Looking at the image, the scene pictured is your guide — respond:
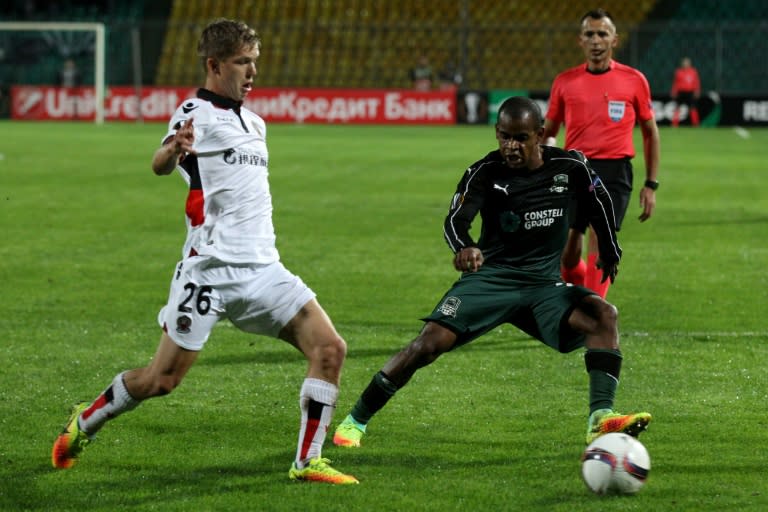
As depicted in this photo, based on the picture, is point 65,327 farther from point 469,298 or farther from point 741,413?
point 741,413

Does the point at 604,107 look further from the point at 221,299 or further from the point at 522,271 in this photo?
the point at 221,299

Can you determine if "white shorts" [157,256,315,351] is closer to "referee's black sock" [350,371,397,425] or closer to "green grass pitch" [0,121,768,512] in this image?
"green grass pitch" [0,121,768,512]

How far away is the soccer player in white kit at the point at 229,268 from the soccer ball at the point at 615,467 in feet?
3.23

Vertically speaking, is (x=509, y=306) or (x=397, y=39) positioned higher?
(x=509, y=306)

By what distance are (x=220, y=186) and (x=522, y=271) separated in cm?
161

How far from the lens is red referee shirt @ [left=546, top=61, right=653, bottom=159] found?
29.6ft

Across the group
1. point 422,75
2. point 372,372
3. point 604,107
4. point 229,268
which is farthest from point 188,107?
point 422,75

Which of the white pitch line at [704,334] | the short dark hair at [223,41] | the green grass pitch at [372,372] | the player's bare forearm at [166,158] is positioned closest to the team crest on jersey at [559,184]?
the green grass pitch at [372,372]

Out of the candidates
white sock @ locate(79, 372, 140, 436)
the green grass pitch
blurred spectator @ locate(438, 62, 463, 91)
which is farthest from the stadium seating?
white sock @ locate(79, 372, 140, 436)

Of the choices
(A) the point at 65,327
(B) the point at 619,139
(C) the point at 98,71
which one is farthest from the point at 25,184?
(C) the point at 98,71

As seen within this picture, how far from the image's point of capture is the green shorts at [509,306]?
6133 mm

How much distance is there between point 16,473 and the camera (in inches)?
225

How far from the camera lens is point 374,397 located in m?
6.19

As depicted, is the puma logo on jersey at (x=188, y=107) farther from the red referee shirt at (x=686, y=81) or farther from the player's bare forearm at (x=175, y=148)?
the red referee shirt at (x=686, y=81)
